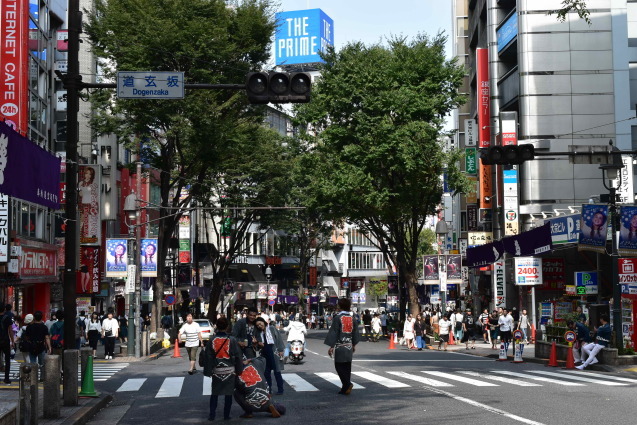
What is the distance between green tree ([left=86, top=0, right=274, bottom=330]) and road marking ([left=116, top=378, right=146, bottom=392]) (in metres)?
16.6

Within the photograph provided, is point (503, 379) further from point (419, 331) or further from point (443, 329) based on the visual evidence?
point (443, 329)

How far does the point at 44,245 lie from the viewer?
45344 mm

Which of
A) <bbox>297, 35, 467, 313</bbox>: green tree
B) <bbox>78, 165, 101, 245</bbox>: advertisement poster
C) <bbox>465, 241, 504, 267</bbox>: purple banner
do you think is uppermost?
<bbox>297, 35, 467, 313</bbox>: green tree

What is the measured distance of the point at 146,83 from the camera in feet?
52.4

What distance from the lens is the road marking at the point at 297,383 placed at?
20.0m

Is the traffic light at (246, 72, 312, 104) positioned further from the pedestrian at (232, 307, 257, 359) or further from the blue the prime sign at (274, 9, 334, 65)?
the blue the prime sign at (274, 9, 334, 65)

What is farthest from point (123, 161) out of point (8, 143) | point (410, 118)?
point (8, 143)

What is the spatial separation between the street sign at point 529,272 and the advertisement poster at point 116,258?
17.6 metres

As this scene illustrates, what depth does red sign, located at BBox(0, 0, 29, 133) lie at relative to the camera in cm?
3562

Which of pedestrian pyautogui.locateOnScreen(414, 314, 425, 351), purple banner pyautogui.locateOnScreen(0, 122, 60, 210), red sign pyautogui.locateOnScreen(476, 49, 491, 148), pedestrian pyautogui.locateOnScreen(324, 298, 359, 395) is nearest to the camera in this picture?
purple banner pyautogui.locateOnScreen(0, 122, 60, 210)

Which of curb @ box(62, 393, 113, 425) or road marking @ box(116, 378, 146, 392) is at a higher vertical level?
curb @ box(62, 393, 113, 425)

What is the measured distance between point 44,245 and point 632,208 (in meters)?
29.2

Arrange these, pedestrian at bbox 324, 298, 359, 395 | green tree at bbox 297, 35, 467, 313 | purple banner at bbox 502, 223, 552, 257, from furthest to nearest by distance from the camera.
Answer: green tree at bbox 297, 35, 467, 313 < purple banner at bbox 502, 223, 552, 257 < pedestrian at bbox 324, 298, 359, 395

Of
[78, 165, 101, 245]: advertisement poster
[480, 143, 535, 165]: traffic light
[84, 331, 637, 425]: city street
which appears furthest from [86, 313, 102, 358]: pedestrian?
[480, 143, 535, 165]: traffic light
